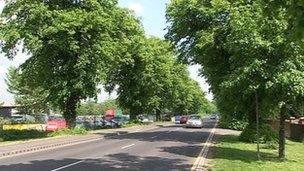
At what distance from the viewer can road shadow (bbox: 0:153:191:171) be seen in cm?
1903

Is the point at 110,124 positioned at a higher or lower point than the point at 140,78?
lower

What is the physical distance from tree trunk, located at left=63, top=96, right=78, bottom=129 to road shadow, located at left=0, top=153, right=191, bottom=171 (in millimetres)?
25599

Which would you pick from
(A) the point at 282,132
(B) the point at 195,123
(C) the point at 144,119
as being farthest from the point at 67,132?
(C) the point at 144,119

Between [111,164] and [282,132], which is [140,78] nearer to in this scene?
[282,132]

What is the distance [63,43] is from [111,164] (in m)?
24.5

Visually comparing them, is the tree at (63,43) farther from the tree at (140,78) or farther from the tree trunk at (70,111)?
the tree at (140,78)

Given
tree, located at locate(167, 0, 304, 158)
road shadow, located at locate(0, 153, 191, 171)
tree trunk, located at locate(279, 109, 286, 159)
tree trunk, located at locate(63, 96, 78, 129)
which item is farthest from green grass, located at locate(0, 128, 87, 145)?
tree trunk, located at locate(279, 109, 286, 159)

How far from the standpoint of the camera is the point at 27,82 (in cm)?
4722

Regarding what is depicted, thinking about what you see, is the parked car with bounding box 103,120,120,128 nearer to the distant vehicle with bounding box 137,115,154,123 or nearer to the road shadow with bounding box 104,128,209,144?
the distant vehicle with bounding box 137,115,154,123

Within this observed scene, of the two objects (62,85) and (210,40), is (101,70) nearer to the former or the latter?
(62,85)

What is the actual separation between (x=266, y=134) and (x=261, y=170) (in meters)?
17.0

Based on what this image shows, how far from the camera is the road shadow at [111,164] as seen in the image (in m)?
19.0

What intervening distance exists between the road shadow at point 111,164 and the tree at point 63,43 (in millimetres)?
21448

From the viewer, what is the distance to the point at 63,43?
43.8m
